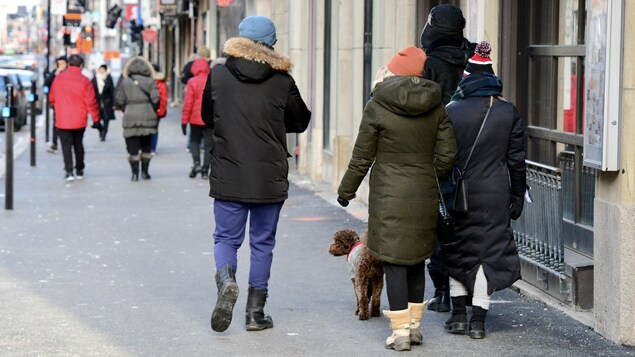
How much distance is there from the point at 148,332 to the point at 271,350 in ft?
3.04

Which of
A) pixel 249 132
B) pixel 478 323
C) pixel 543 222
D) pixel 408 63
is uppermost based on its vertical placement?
pixel 408 63

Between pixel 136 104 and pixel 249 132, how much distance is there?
38.8 feet

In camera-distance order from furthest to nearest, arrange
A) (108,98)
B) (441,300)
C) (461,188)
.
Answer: (108,98), (441,300), (461,188)

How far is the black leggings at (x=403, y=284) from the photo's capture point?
8109 mm

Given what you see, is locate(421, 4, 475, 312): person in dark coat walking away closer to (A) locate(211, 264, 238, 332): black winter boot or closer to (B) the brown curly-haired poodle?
(B) the brown curly-haired poodle

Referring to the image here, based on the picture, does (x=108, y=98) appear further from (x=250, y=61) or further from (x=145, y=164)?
(x=250, y=61)

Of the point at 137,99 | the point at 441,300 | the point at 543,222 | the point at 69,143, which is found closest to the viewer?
the point at 441,300

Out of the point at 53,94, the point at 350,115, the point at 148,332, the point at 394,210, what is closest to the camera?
the point at 394,210

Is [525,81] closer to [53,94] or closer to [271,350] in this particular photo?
[271,350]

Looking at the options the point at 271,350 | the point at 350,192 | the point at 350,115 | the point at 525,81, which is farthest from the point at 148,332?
the point at 350,115

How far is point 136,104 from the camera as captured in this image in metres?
20.1

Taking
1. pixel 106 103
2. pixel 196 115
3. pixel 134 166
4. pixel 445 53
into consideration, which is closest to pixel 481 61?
pixel 445 53

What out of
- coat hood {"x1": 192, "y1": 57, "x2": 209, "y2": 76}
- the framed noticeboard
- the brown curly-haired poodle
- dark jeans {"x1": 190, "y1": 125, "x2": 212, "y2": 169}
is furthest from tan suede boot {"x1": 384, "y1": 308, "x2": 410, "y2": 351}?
coat hood {"x1": 192, "y1": 57, "x2": 209, "y2": 76}

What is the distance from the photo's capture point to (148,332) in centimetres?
863
